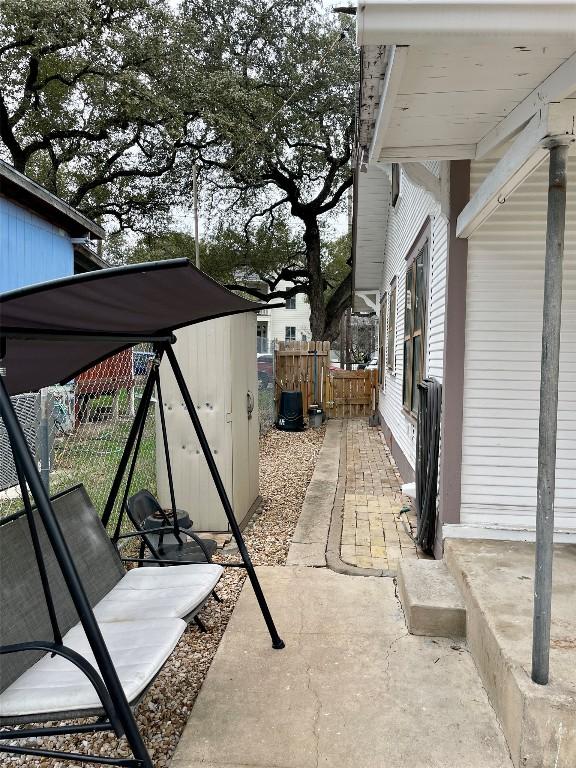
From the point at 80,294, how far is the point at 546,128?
1809 millimetres

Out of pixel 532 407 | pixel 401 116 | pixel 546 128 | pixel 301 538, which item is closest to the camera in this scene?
pixel 546 128

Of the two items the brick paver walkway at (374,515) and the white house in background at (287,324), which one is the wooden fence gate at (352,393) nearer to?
the brick paver walkway at (374,515)

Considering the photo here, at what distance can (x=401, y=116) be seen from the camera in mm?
2703

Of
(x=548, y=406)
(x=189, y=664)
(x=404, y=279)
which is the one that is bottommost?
(x=189, y=664)

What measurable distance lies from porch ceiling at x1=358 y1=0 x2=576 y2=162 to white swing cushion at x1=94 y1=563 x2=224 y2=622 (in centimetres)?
230

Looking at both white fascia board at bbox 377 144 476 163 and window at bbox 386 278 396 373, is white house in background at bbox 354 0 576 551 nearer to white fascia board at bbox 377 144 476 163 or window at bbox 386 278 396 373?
white fascia board at bbox 377 144 476 163

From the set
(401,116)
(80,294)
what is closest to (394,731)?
(80,294)

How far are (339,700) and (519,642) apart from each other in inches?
31.8

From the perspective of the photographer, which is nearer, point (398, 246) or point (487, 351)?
point (487, 351)

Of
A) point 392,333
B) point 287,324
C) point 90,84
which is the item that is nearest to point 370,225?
point 392,333

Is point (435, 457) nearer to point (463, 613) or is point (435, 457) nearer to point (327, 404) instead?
point (463, 613)

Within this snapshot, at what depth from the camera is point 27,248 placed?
9828 mm

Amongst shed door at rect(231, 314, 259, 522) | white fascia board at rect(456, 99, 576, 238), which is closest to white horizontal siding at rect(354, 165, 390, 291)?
shed door at rect(231, 314, 259, 522)

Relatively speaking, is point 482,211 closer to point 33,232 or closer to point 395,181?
point 395,181
